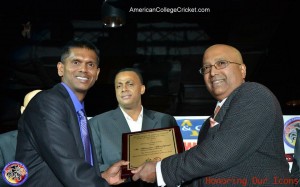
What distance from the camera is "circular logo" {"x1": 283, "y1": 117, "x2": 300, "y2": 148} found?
4.68 m

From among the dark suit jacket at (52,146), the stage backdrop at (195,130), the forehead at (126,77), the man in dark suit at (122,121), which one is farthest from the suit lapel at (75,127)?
the stage backdrop at (195,130)

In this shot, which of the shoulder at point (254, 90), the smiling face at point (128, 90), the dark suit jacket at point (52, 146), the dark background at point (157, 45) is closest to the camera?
the dark suit jacket at point (52, 146)

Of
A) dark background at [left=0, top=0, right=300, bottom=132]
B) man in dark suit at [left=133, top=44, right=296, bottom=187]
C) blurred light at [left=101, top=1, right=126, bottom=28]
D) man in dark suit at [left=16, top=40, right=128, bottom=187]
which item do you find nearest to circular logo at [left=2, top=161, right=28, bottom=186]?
man in dark suit at [left=16, top=40, right=128, bottom=187]

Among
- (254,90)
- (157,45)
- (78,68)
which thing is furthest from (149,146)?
(157,45)

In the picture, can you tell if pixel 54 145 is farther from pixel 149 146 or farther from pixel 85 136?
pixel 149 146

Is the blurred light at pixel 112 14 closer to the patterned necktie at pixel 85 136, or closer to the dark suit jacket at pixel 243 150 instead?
A: the patterned necktie at pixel 85 136

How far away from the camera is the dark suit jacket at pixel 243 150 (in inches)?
78.9

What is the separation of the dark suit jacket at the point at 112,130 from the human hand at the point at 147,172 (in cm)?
80

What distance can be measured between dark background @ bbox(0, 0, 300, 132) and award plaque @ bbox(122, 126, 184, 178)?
2.76 metres

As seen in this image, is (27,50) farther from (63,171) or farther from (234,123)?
(234,123)

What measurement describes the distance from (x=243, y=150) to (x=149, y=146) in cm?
115

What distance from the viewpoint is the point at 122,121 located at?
12.2 feet

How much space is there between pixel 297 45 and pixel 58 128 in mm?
5785

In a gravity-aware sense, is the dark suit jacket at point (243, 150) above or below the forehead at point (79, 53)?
below
